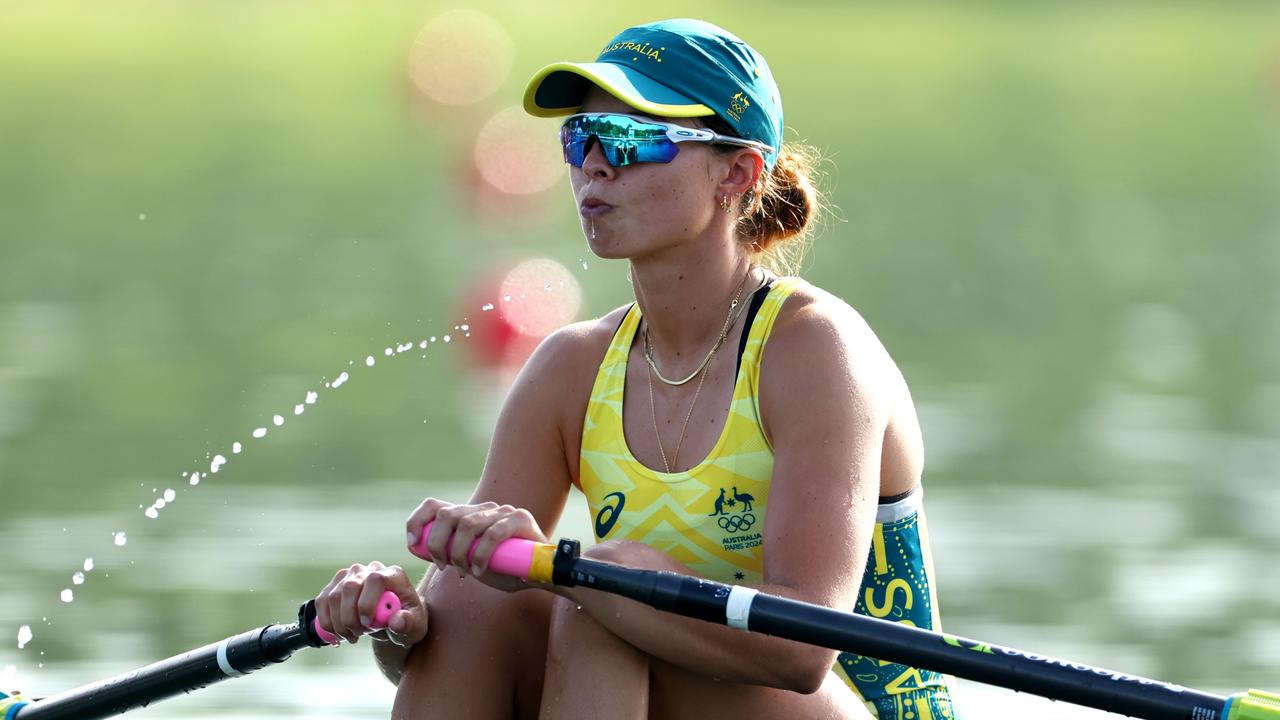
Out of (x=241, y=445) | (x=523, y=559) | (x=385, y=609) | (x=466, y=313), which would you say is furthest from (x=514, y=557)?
(x=466, y=313)

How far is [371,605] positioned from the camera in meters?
3.20

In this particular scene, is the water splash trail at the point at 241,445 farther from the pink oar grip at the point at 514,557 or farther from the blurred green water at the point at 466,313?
the pink oar grip at the point at 514,557

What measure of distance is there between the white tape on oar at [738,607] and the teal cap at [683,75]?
0.89 meters

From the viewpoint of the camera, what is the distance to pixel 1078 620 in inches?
229

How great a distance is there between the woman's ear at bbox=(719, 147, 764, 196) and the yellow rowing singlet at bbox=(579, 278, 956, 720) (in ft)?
0.63

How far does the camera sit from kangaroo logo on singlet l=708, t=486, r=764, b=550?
329 centimetres

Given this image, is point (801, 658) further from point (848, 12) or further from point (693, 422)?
point (848, 12)

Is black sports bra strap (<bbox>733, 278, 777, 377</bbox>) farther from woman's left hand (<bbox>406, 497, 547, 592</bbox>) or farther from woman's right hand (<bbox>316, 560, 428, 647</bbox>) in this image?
woman's right hand (<bbox>316, 560, 428, 647</bbox>)

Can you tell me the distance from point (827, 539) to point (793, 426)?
0.21m

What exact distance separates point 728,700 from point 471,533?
514 millimetres

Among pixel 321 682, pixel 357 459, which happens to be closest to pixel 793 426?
pixel 321 682

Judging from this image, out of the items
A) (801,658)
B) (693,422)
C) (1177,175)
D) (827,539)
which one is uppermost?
(1177,175)

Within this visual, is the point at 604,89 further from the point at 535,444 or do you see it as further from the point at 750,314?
the point at 535,444

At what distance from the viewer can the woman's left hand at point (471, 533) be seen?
10.1 feet
